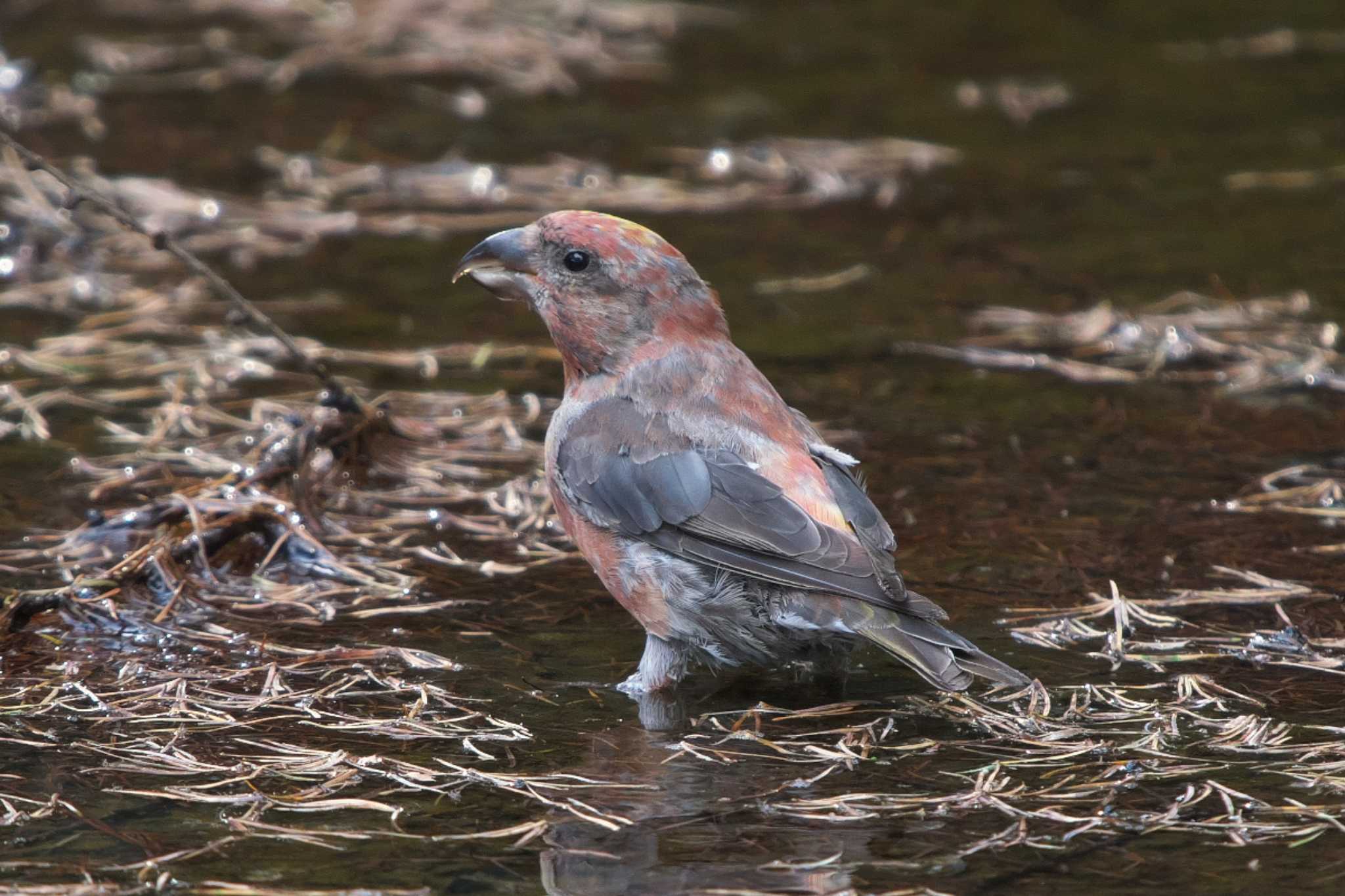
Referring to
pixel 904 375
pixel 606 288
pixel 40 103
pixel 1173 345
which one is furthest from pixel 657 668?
pixel 40 103

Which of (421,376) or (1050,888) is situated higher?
(1050,888)

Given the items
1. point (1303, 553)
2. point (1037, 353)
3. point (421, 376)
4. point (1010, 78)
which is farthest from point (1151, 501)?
point (1010, 78)

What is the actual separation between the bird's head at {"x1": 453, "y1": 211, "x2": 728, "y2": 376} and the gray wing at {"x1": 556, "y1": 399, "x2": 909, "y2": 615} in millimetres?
211

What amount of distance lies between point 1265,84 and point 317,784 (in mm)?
9270

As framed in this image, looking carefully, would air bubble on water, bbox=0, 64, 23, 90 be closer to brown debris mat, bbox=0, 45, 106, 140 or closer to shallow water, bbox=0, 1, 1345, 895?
brown debris mat, bbox=0, 45, 106, 140

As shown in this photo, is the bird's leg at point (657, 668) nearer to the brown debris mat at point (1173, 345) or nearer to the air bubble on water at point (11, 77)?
the brown debris mat at point (1173, 345)

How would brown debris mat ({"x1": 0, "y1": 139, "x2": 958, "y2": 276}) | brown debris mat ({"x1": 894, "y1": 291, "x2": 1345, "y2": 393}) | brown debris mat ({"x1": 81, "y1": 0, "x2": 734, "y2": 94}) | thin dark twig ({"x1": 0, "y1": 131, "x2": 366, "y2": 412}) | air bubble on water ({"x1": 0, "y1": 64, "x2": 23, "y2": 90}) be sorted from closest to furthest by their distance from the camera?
1. thin dark twig ({"x1": 0, "y1": 131, "x2": 366, "y2": 412})
2. brown debris mat ({"x1": 894, "y1": 291, "x2": 1345, "y2": 393})
3. brown debris mat ({"x1": 0, "y1": 139, "x2": 958, "y2": 276})
4. air bubble on water ({"x1": 0, "y1": 64, "x2": 23, "y2": 90})
5. brown debris mat ({"x1": 81, "y1": 0, "x2": 734, "y2": 94})

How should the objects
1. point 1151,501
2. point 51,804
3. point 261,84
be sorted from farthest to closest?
point 261,84
point 1151,501
point 51,804

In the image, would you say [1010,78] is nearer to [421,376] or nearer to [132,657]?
[421,376]

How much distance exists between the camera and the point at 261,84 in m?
10.9

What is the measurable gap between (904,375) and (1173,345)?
1.18m

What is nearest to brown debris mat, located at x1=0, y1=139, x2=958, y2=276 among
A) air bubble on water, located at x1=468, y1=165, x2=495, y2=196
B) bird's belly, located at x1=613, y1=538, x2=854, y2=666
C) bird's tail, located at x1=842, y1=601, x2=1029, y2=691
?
air bubble on water, located at x1=468, y1=165, x2=495, y2=196

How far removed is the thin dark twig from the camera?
4.62 m

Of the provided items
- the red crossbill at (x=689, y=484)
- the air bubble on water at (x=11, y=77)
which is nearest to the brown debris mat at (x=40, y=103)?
the air bubble on water at (x=11, y=77)
